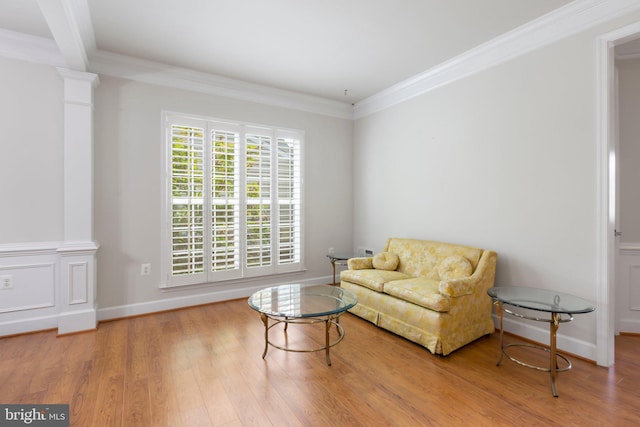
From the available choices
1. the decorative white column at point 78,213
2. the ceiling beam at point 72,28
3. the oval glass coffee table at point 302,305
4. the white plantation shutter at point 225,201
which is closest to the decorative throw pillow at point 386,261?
the oval glass coffee table at point 302,305

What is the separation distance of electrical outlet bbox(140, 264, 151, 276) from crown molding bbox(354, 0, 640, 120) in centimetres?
373

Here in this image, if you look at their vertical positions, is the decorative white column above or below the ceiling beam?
below

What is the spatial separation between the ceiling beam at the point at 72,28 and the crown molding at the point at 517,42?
334cm

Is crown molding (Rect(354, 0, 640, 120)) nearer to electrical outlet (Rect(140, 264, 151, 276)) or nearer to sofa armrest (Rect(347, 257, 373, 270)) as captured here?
sofa armrest (Rect(347, 257, 373, 270))

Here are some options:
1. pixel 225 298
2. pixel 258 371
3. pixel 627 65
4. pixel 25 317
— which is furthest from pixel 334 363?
pixel 627 65

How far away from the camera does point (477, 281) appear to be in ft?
9.09

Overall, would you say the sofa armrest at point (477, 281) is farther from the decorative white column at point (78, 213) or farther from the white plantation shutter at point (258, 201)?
the decorative white column at point (78, 213)

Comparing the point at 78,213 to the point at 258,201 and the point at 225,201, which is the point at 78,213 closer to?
the point at 225,201

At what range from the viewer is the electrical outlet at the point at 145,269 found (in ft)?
11.6

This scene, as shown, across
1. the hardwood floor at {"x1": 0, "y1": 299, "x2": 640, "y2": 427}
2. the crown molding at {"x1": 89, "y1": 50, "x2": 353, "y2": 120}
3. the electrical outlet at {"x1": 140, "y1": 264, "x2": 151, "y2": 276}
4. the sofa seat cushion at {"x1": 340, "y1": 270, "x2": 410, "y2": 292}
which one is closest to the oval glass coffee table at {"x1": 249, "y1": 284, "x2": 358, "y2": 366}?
the hardwood floor at {"x1": 0, "y1": 299, "x2": 640, "y2": 427}

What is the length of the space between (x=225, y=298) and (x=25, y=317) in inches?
75.2

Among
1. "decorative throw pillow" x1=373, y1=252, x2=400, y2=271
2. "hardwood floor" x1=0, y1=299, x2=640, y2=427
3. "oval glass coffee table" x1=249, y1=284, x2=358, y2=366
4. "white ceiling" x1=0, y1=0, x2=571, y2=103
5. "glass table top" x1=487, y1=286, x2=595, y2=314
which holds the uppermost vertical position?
"white ceiling" x1=0, y1=0, x2=571, y2=103

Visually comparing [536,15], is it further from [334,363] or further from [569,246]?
[334,363]

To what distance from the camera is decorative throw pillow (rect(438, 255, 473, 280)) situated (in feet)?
9.62
